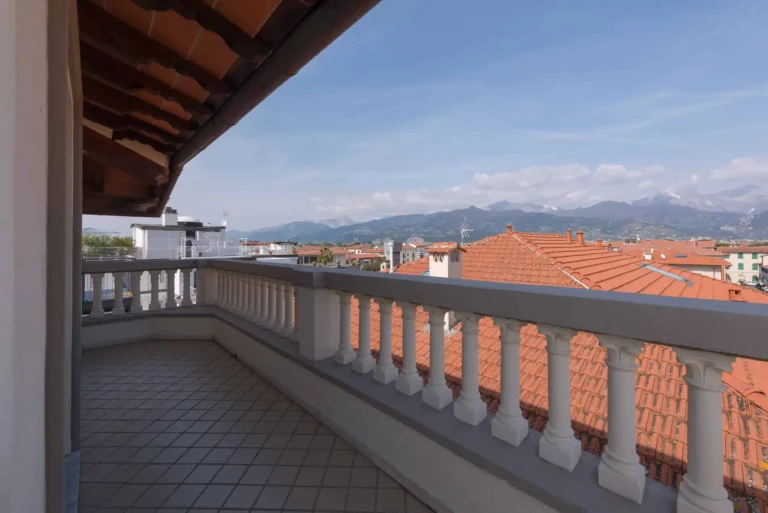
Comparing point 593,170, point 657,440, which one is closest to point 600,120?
point 657,440

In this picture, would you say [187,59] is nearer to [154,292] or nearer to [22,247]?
[22,247]

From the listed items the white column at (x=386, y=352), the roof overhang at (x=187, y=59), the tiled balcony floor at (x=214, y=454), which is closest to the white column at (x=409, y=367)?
the white column at (x=386, y=352)

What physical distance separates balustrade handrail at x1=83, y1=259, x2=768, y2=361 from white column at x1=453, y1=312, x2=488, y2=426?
0.14m

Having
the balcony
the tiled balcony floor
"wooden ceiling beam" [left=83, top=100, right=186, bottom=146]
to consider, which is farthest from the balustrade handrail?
"wooden ceiling beam" [left=83, top=100, right=186, bottom=146]

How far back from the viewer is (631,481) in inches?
48.3

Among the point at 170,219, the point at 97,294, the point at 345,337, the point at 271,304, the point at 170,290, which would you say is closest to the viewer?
the point at 345,337

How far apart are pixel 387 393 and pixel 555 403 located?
0.96m

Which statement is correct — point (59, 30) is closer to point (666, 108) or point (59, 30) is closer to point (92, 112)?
point (92, 112)

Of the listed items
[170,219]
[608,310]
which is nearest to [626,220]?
[170,219]

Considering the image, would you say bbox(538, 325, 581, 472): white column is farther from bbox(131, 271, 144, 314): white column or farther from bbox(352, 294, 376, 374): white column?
bbox(131, 271, 144, 314): white column

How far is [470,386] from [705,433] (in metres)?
0.85

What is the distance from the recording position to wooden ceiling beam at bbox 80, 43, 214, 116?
2250 mm

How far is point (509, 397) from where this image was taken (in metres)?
1.57

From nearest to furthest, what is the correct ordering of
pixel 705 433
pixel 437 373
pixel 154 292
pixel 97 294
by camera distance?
pixel 705 433
pixel 437 373
pixel 97 294
pixel 154 292
